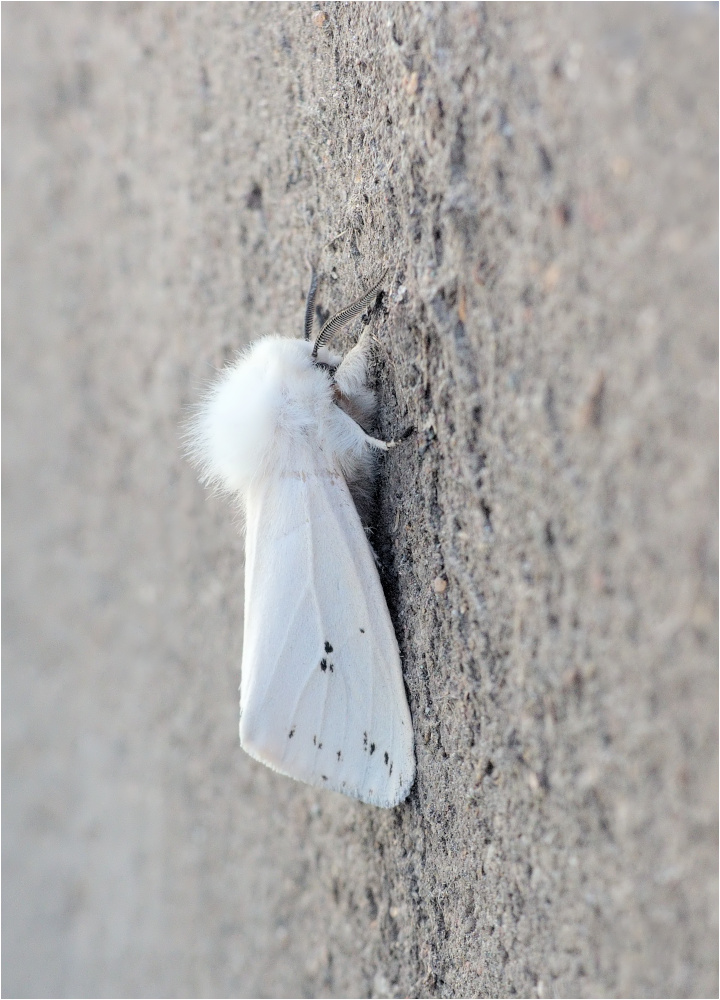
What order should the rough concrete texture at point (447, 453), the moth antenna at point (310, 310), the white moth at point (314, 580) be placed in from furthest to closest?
the moth antenna at point (310, 310) < the white moth at point (314, 580) < the rough concrete texture at point (447, 453)

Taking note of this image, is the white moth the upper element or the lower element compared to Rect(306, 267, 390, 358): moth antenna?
lower

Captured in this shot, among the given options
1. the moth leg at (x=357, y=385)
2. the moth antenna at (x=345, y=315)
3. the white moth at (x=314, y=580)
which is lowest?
the white moth at (x=314, y=580)

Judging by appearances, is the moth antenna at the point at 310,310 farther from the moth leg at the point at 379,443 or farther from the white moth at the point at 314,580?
the moth leg at the point at 379,443

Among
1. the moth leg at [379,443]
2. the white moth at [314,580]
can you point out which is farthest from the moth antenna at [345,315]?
the moth leg at [379,443]

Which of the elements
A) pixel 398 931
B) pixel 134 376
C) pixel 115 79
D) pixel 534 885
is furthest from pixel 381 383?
pixel 115 79

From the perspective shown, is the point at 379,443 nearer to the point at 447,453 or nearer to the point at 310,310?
the point at 447,453

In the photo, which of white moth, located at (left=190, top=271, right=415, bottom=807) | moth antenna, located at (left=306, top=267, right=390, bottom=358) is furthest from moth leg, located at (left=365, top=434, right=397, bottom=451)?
moth antenna, located at (left=306, top=267, right=390, bottom=358)

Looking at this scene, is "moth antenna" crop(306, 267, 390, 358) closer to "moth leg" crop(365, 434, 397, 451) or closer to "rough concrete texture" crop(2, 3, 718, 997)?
"rough concrete texture" crop(2, 3, 718, 997)
